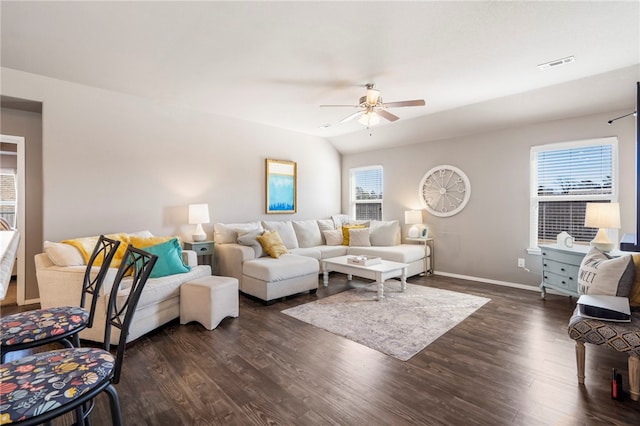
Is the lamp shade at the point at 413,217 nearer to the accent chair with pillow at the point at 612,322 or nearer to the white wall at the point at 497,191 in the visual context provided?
the white wall at the point at 497,191

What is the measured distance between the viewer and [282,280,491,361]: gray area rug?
2.75 metres

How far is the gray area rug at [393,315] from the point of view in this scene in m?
2.75

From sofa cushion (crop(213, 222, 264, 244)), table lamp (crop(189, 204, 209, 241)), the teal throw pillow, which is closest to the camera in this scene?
the teal throw pillow

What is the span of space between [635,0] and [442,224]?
373 cm

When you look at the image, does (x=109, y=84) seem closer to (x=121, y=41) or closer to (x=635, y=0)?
(x=121, y=41)

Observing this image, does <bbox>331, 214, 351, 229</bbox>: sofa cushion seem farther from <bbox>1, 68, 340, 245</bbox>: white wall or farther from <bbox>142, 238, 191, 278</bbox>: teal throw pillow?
<bbox>142, 238, 191, 278</bbox>: teal throw pillow

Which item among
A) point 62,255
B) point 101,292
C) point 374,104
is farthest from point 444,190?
point 62,255

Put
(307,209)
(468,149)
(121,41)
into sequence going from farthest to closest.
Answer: (307,209) < (468,149) < (121,41)

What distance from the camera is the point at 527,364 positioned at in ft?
7.64

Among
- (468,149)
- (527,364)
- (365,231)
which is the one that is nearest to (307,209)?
(365,231)

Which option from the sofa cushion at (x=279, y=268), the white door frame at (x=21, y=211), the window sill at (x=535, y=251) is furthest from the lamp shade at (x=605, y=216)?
the white door frame at (x=21, y=211)

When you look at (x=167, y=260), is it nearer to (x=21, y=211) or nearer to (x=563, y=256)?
(x=21, y=211)

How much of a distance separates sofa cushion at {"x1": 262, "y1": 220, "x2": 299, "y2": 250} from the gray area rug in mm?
1418

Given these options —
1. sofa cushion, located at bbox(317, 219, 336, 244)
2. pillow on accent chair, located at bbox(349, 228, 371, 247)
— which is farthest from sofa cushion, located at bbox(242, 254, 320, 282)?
sofa cushion, located at bbox(317, 219, 336, 244)
